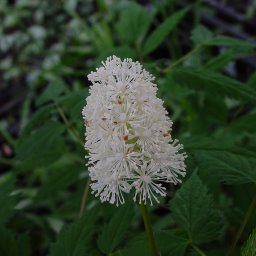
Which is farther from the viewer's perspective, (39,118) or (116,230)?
(39,118)

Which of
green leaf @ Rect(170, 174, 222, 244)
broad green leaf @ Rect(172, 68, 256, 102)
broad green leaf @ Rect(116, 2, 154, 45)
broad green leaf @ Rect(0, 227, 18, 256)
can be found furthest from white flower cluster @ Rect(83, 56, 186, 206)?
broad green leaf @ Rect(116, 2, 154, 45)

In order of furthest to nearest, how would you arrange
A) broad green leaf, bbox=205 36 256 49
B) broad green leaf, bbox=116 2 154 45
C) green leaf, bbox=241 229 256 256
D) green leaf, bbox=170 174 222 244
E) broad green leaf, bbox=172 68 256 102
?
broad green leaf, bbox=116 2 154 45 < broad green leaf, bbox=205 36 256 49 < broad green leaf, bbox=172 68 256 102 < green leaf, bbox=170 174 222 244 < green leaf, bbox=241 229 256 256

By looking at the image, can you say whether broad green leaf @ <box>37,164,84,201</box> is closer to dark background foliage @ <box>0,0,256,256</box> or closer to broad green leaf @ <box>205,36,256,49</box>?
dark background foliage @ <box>0,0,256,256</box>

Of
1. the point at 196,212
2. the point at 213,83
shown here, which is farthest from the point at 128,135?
the point at 213,83

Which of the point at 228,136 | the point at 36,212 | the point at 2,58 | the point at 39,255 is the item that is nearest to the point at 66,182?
the point at 228,136

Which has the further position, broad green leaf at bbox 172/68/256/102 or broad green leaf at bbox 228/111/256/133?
broad green leaf at bbox 228/111/256/133

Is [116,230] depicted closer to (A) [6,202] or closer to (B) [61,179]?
(A) [6,202]
